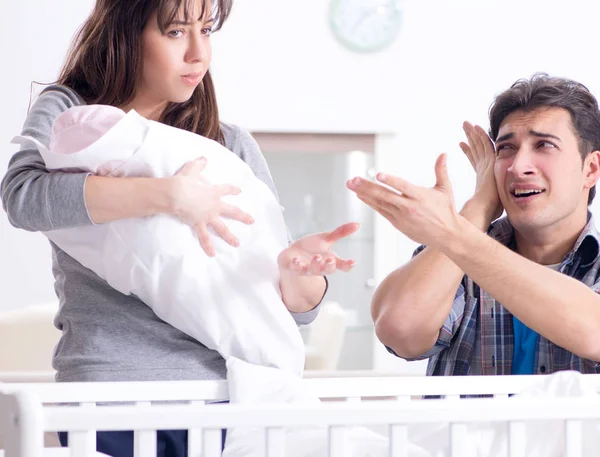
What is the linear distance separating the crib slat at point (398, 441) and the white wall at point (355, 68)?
11.1 feet

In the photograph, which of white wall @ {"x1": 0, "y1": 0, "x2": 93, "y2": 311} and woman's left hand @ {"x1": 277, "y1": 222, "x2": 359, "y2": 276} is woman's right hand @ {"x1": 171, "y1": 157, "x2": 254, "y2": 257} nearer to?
woman's left hand @ {"x1": 277, "y1": 222, "x2": 359, "y2": 276}

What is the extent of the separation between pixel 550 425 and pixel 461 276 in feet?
1.98

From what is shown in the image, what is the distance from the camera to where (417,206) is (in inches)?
46.3

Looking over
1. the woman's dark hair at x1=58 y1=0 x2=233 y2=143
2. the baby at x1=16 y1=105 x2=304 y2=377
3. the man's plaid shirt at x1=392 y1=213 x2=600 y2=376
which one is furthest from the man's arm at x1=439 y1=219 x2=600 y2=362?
the woman's dark hair at x1=58 y1=0 x2=233 y2=143

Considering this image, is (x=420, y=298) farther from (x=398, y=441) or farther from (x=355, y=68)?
(x=355, y=68)

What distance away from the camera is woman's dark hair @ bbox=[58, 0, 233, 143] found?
1143 millimetres

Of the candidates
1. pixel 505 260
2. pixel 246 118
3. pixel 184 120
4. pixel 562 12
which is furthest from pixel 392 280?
pixel 562 12

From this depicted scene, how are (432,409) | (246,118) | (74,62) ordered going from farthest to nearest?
1. (246,118)
2. (74,62)
3. (432,409)

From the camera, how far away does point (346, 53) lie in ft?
13.8

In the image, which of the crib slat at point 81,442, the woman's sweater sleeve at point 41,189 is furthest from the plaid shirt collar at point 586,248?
the crib slat at point 81,442

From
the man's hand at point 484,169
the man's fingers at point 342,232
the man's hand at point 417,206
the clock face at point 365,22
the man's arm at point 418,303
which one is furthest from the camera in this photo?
the clock face at point 365,22

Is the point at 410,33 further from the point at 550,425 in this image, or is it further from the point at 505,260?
the point at 550,425

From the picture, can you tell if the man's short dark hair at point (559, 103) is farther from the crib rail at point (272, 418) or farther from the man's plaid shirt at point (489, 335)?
the crib rail at point (272, 418)

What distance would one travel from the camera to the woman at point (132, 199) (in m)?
1.02
